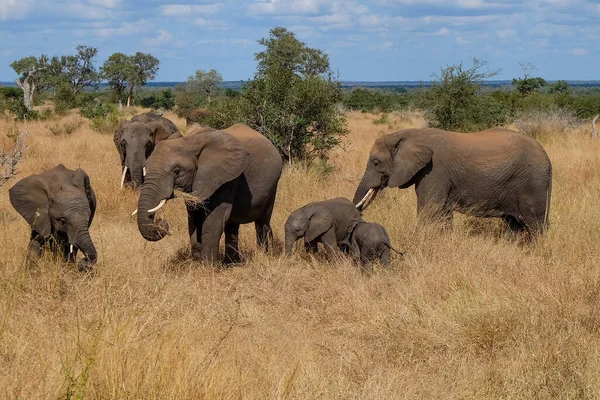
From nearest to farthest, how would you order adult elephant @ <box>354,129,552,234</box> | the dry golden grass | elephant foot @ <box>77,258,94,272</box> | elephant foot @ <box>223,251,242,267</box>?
the dry golden grass, elephant foot @ <box>77,258,94,272</box>, elephant foot @ <box>223,251,242,267</box>, adult elephant @ <box>354,129,552,234</box>

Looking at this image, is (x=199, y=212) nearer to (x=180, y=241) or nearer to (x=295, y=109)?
(x=180, y=241)

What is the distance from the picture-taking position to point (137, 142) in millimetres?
12172

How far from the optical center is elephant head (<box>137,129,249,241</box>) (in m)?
7.03

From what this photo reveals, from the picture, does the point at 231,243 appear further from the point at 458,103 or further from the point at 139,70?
the point at 139,70

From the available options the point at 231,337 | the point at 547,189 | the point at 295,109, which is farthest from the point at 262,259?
the point at 295,109

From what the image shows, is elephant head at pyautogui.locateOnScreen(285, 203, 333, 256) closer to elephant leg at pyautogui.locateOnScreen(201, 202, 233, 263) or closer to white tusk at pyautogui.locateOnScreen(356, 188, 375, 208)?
elephant leg at pyautogui.locateOnScreen(201, 202, 233, 263)

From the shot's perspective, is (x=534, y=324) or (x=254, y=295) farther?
(x=254, y=295)

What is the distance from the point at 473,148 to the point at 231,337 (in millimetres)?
4136

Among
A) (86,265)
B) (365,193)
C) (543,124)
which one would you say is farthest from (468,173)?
(543,124)

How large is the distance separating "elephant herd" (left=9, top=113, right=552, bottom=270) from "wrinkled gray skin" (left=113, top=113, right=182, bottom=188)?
11.5 ft

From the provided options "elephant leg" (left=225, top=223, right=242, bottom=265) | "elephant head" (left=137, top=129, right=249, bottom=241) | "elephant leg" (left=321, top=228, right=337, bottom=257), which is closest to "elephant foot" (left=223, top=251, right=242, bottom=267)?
"elephant leg" (left=225, top=223, right=242, bottom=265)

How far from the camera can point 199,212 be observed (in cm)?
772

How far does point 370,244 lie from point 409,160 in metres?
1.35

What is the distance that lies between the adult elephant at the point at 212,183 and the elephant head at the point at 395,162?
116 cm
